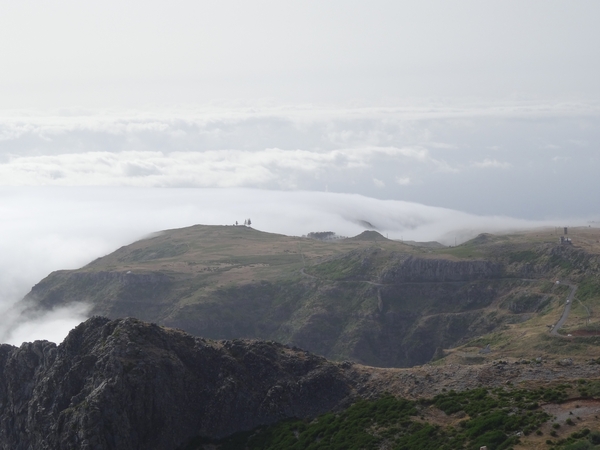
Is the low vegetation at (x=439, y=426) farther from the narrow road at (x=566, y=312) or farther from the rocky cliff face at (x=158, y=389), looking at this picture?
the narrow road at (x=566, y=312)

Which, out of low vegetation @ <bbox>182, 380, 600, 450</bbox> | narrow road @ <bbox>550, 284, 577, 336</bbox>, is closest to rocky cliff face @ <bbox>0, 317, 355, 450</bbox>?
low vegetation @ <bbox>182, 380, 600, 450</bbox>

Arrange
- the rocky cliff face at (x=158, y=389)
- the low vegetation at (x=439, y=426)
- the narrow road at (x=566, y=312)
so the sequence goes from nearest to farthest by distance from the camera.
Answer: the low vegetation at (x=439, y=426) < the rocky cliff face at (x=158, y=389) < the narrow road at (x=566, y=312)

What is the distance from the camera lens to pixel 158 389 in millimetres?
91312

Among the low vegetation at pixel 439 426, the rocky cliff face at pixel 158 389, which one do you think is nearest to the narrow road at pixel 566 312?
the rocky cliff face at pixel 158 389

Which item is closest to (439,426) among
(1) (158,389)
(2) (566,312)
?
(1) (158,389)

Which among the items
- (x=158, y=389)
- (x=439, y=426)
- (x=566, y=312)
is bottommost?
(x=158, y=389)

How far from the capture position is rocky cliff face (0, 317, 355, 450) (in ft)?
292

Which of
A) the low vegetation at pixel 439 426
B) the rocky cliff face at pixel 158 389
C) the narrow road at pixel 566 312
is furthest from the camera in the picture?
the narrow road at pixel 566 312

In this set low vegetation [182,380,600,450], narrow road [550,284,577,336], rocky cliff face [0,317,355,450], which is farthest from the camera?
narrow road [550,284,577,336]

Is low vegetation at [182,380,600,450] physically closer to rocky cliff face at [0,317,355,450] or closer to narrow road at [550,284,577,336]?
rocky cliff face at [0,317,355,450]

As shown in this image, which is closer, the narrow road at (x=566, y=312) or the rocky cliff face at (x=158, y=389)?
the rocky cliff face at (x=158, y=389)

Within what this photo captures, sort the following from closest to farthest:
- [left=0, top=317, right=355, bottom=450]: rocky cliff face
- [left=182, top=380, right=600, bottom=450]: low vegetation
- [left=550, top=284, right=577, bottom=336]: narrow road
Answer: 1. [left=182, top=380, right=600, bottom=450]: low vegetation
2. [left=0, top=317, right=355, bottom=450]: rocky cliff face
3. [left=550, top=284, right=577, bottom=336]: narrow road

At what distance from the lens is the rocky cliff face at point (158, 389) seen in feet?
292

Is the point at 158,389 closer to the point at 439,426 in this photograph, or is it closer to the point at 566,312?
the point at 439,426
